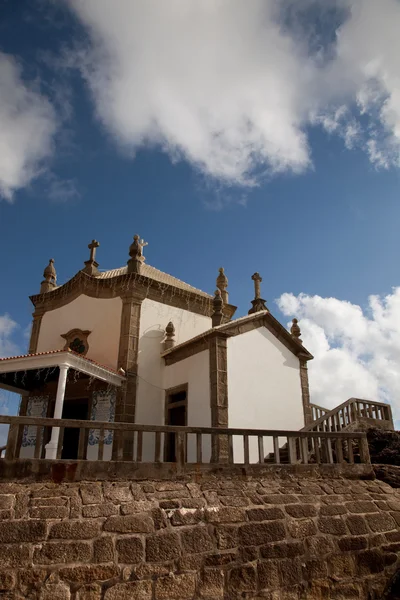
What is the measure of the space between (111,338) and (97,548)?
31.5ft

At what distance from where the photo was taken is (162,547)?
557 centimetres

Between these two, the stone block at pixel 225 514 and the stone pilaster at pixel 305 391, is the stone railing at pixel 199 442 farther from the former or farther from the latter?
the stone pilaster at pixel 305 391

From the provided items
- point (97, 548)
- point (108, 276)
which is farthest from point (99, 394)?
point (97, 548)

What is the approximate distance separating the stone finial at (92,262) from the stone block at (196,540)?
11.7m

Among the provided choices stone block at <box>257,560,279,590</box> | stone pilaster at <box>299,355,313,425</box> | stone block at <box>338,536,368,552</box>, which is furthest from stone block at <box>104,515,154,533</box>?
stone pilaster at <box>299,355,313,425</box>

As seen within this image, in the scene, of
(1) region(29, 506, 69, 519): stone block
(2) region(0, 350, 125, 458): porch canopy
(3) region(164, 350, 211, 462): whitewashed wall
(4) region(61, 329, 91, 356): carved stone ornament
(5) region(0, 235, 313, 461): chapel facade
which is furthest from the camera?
(4) region(61, 329, 91, 356): carved stone ornament

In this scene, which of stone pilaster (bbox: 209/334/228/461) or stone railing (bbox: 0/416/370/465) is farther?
stone pilaster (bbox: 209/334/228/461)

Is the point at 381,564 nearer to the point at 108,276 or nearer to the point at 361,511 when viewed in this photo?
the point at 361,511

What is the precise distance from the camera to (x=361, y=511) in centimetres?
715

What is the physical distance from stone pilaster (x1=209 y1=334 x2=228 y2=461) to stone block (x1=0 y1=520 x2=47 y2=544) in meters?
6.36

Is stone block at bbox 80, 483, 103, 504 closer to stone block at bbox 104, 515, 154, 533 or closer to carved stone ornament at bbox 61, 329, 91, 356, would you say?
stone block at bbox 104, 515, 154, 533

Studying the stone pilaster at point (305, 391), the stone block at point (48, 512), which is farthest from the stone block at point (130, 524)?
the stone pilaster at point (305, 391)

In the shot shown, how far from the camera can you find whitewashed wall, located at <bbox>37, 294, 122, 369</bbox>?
47.7 feet

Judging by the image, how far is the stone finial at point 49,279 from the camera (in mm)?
17134
